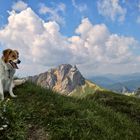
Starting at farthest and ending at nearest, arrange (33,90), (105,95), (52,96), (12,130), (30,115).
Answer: (105,95) → (33,90) → (52,96) → (30,115) → (12,130)

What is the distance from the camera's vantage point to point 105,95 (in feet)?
76.9

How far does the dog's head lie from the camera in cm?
1471

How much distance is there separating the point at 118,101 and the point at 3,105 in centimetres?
1141

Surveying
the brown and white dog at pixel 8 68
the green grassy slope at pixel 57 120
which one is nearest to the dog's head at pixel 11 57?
the brown and white dog at pixel 8 68

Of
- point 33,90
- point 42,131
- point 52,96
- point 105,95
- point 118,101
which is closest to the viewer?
point 42,131

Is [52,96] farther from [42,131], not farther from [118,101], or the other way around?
[118,101]

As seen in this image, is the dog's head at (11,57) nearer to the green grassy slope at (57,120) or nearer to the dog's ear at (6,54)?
the dog's ear at (6,54)

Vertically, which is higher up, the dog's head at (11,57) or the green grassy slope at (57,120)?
the dog's head at (11,57)

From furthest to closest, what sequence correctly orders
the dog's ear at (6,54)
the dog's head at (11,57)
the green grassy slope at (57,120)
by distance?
the dog's ear at (6,54), the dog's head at (11,57), the green grassy slope at (57,120)

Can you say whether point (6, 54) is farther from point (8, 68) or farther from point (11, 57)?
point (8, 68)

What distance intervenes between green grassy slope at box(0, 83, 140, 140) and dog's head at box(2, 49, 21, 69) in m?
1.54

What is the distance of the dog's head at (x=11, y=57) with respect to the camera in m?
14.7

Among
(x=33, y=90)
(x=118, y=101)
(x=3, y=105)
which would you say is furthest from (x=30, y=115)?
(x=118, y=101)

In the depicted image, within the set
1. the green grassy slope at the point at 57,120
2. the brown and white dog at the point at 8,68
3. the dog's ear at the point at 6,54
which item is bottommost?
the green grassy slope at the point at 57,120
